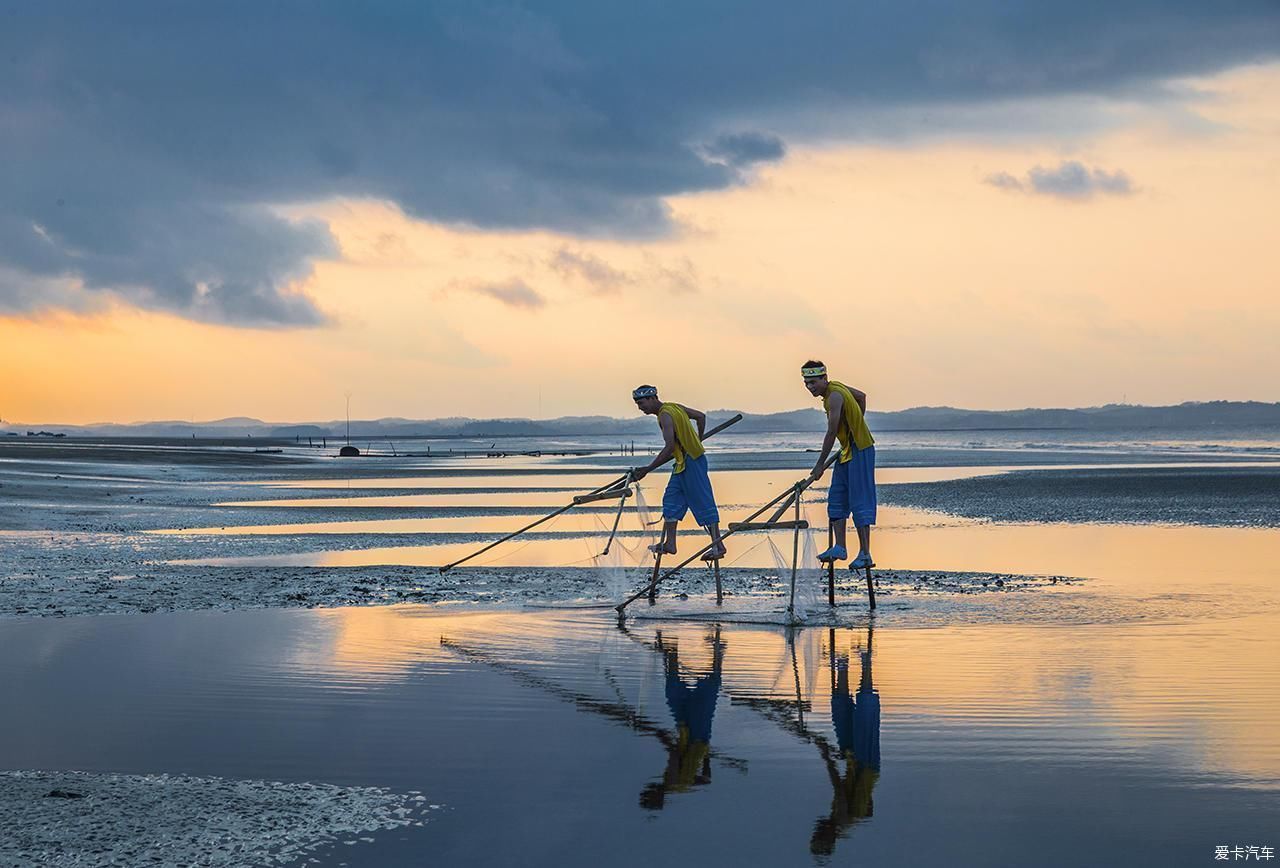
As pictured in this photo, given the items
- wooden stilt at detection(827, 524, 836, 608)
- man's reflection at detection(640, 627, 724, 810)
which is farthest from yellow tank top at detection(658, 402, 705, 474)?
man's reflection at detection(640, 627, 724, 810)

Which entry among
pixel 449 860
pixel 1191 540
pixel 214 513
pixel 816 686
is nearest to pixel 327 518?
pixel 214 513

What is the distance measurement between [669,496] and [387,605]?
3.28 meters

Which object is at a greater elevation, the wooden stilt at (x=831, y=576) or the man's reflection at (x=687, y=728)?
the wooden stilt at (x=831, y=576)

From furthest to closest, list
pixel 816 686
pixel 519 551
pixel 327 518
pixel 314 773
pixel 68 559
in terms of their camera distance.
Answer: pixel 327 518
pixel 519 551
pixel 68 559
pixel 816 686
pixel 314 773

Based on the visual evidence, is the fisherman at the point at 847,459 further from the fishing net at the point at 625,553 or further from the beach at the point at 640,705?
the fishing net at the point at 625,553

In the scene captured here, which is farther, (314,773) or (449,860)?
(314,773)

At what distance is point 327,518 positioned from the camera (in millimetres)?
27578

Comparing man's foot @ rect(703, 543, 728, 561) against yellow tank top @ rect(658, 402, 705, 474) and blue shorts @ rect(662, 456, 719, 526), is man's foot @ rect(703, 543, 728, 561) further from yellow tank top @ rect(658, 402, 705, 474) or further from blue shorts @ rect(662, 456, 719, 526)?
yellow tank top @ rect(658, 402, 705, 474)

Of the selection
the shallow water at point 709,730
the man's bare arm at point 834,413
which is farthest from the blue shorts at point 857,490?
the shallow water at point 709,730

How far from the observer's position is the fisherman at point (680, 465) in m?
14.0

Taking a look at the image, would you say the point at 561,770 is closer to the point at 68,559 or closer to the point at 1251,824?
the point at 1251,824

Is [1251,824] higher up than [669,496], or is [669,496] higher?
[669,496]

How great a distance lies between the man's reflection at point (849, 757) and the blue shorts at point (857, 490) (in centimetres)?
372

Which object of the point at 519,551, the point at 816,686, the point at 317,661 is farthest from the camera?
the point at 519,551
